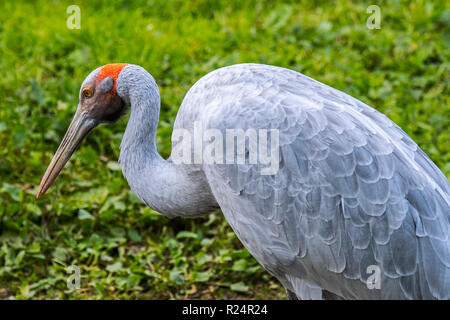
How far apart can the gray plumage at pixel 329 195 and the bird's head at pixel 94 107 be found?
51 centimetres

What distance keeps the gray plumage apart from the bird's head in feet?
1.67

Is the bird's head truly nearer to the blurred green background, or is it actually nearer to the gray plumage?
the gray plumage

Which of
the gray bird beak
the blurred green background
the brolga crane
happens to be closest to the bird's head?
the gray bird beak

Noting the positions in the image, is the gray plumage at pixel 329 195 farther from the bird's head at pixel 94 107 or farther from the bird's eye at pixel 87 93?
the bird's eye at pixel 87 93

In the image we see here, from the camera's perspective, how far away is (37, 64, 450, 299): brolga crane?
10.7ft

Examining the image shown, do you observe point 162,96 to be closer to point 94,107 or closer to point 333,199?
point 94,107

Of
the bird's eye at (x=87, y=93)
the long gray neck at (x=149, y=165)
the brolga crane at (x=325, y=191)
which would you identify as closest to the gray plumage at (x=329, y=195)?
the brolga crane at (x=325, y=191)

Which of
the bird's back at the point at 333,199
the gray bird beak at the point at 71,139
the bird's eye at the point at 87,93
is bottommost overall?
the bird's back at the point at 333,199

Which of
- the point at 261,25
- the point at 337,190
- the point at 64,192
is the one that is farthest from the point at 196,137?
the point at 261,25

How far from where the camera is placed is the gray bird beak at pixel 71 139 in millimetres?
3984

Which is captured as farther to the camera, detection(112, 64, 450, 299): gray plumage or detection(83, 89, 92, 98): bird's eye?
detection(83, 89, 92, 98): bird's eye

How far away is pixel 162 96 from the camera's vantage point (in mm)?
6039

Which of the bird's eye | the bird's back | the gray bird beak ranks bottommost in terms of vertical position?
the bird's back

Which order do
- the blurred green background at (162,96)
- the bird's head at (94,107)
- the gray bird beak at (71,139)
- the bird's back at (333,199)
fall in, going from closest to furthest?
1. the bird's back at (333,199)
2. the bird's head at (94,107)
3. the gray bird beak at (71,139)
4. the blurred green background at (162,96)
